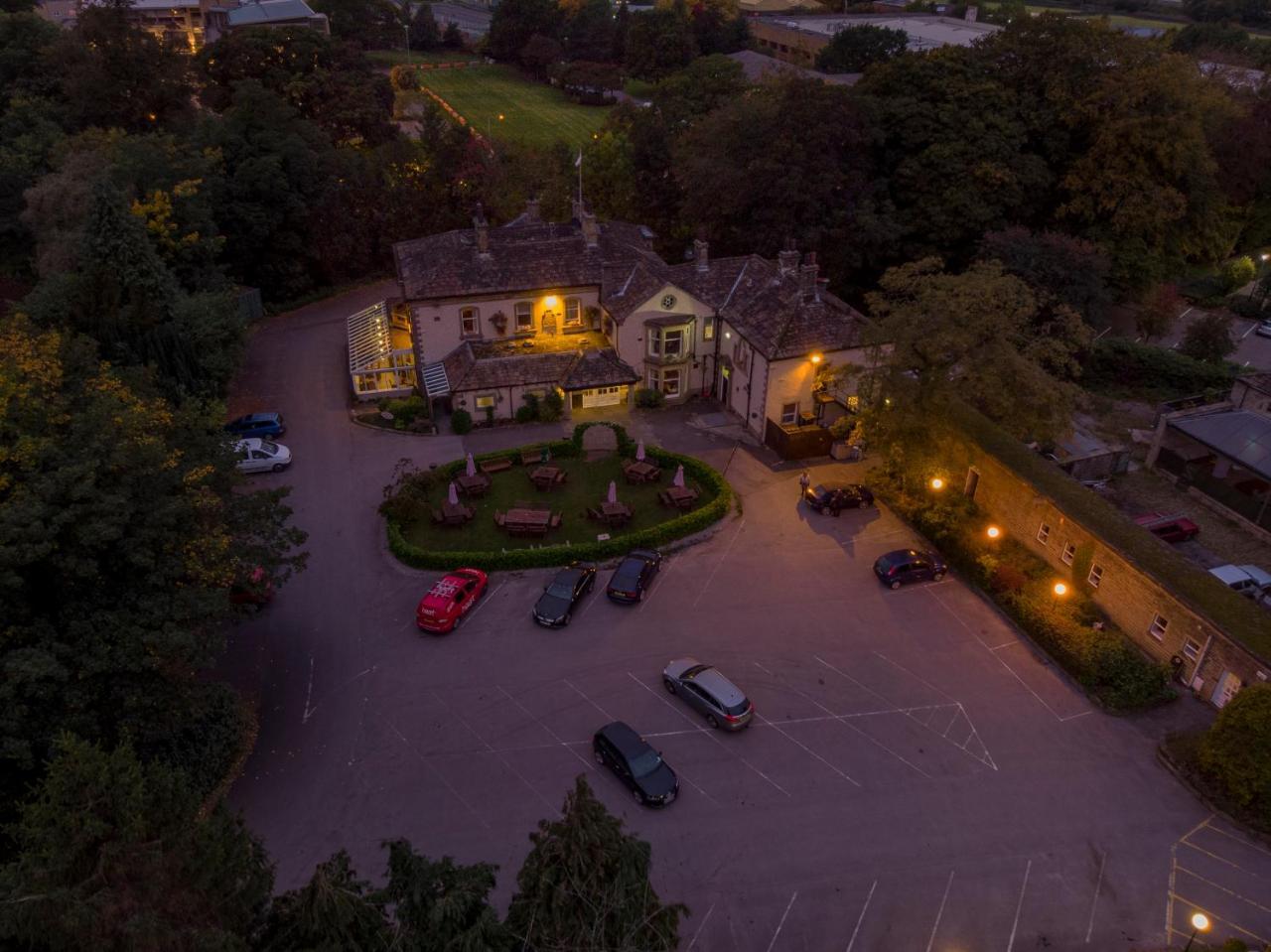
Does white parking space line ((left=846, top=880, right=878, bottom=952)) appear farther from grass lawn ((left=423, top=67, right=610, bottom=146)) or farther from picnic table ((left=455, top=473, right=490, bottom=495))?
grass lawn ((left=423, top=67, right=610, bottom=146))

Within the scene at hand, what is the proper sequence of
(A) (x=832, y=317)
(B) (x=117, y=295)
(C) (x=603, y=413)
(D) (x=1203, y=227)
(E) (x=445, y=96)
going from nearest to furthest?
(B) (x=117, y=295) < (A) (x=832, y=317) < (C) (x=603, y=413) < (D) (x=1203, y=227) < (E) (x=445, y=96)

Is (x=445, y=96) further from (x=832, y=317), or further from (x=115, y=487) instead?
(x=115, y=487)

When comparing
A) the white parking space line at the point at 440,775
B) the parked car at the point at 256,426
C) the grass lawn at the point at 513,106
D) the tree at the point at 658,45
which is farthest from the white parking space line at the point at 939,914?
the tree at the point at 658,45

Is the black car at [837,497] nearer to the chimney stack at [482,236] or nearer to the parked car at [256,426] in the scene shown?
the chimney stack at [482,236]

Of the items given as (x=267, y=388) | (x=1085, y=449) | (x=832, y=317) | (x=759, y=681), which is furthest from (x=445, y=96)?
(x=759, y=681)

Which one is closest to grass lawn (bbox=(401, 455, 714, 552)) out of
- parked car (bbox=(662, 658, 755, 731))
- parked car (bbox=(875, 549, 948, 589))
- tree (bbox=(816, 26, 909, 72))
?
parked car (bbox=(875, 549, 948, 589))

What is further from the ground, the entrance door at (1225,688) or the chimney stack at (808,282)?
the chimney stack at (808,282)
